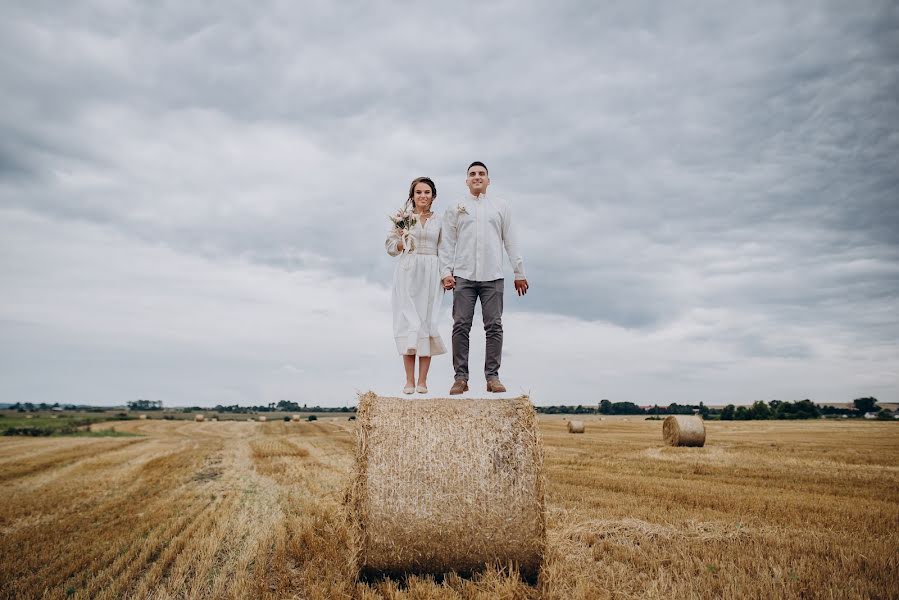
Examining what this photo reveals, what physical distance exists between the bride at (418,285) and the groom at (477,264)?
0.61ft

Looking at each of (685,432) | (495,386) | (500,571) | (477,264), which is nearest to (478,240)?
(477,264)

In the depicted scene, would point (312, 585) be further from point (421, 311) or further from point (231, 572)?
point (421, 311)

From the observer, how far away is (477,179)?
19.6 feet

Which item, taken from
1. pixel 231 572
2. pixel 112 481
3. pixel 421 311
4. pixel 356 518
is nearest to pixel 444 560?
pixel 356 518

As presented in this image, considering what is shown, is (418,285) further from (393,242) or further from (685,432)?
(685,432)

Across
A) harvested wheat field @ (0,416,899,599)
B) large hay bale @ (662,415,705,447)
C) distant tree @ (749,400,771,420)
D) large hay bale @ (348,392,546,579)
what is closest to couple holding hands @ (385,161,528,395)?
large hay bale @ (348,392,546,579)

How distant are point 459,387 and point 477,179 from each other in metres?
2.16

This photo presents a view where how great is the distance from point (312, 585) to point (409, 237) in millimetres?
3420

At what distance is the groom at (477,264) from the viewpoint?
5.77 meters

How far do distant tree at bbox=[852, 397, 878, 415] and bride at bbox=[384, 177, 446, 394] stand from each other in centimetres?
5957

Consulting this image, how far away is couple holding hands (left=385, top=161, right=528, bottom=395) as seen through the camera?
5.81 m

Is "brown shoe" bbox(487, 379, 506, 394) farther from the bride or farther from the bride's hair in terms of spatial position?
the bride's hair

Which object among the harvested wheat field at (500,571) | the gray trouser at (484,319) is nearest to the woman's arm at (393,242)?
the gray trouser at (484,319)

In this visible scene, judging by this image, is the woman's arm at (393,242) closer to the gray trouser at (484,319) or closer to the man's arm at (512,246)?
the gray trouser at (484,319)
